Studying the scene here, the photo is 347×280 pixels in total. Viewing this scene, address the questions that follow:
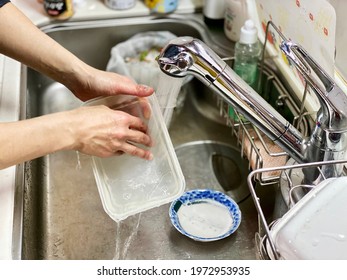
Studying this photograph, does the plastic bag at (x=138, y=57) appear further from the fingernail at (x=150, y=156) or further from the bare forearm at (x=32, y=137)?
the bare forearm at (x=32, y=137)

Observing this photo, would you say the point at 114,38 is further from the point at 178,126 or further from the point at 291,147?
the point at 291,147

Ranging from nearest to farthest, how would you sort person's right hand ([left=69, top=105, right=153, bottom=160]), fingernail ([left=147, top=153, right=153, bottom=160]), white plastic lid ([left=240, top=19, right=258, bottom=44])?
person's right hand ([left=69, top=105, right=153, bottom=160])
fingernail ([left=147, top=153, right=153, bottom=160])
white plastic lid ([left=240, top=19, right=258, bottom=44])

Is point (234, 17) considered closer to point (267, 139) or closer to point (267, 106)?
point (267, 139)

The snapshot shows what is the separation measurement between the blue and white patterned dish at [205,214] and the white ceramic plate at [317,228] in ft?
1.02

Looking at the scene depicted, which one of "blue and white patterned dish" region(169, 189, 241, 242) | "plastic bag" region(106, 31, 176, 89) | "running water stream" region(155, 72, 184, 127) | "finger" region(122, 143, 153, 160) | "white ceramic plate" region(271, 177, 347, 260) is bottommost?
"blue and white patterned dish" region(169, 189, 241, 242)

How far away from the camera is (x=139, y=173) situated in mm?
952

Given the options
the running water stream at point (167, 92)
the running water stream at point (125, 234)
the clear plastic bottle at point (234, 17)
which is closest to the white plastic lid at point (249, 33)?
the clear plastic bottle at point (234, 17)

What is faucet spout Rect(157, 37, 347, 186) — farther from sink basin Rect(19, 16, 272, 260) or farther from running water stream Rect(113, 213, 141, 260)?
running water stream Rect(113, 213, 141, 260)

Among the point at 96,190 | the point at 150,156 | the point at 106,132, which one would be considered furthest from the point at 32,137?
the point at 96,190

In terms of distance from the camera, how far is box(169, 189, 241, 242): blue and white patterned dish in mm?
949

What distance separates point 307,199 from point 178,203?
1.27 feet

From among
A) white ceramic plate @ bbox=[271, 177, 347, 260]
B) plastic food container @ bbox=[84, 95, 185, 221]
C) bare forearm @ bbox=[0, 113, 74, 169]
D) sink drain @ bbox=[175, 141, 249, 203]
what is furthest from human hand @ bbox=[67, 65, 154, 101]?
white ceramic plate @ bbox=[271, 177, 347, 260]

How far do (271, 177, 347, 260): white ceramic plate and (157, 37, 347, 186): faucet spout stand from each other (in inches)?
3.9

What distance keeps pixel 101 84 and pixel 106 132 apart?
0.51 feet
